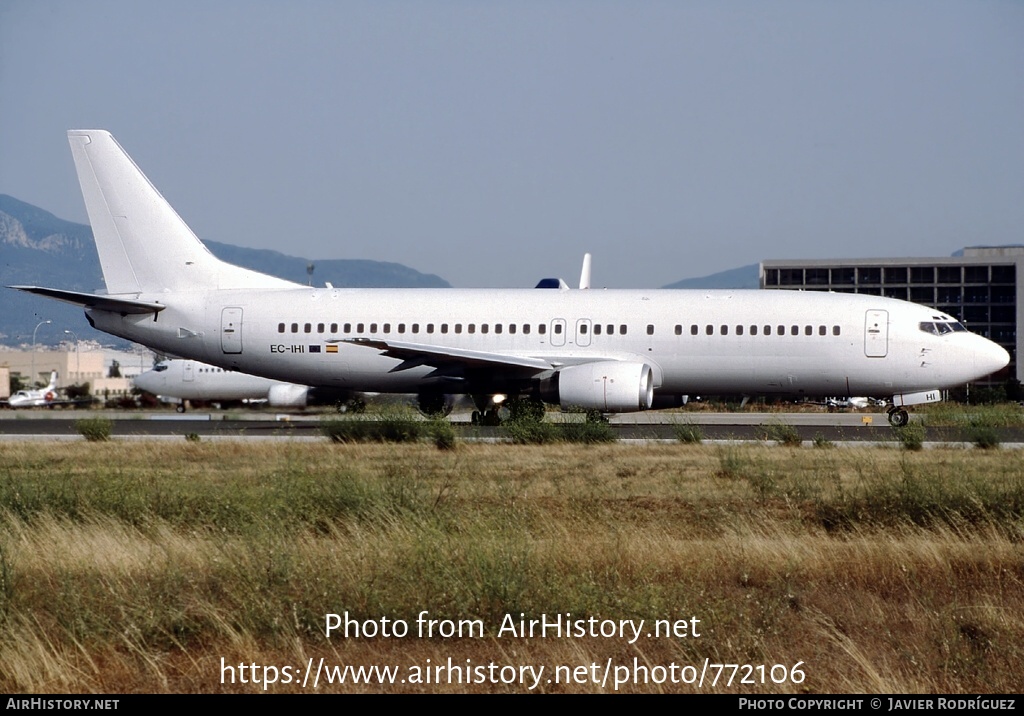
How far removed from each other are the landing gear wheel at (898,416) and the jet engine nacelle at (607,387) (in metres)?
6.67

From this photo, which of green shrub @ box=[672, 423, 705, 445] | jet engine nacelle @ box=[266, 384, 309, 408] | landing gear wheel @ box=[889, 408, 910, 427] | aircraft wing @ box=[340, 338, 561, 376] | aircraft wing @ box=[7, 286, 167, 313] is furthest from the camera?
jet engine nacelle @ box=[266, 384, 309, 408]

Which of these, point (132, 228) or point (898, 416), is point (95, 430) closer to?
point (132, 228)

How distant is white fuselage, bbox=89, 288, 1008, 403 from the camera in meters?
29.0

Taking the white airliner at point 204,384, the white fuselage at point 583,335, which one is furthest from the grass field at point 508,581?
the white airliner at point 204,384

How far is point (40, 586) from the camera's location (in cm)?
885

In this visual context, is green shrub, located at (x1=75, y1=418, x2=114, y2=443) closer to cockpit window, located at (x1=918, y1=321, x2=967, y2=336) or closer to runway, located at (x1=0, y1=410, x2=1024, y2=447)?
runway, located at (x1=0, y1=410, x2=1024, y2=447)

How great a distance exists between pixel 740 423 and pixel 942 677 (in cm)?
2683

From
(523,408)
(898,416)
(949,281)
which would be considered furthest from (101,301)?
(949,281)

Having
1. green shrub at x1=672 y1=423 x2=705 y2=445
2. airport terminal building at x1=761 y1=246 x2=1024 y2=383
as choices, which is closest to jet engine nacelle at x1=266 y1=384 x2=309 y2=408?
green shrub at x1=672 y1=423 x2=705 y2=445

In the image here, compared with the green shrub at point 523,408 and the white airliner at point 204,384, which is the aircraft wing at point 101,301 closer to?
the green shrub at point 523,408

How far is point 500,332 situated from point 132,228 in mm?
10729

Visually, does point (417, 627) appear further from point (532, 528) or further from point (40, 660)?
point (532, 528)

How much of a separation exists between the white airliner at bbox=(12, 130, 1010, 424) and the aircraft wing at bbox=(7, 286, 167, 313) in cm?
6

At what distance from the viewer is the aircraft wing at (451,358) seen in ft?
92.9
